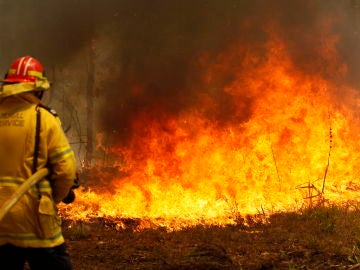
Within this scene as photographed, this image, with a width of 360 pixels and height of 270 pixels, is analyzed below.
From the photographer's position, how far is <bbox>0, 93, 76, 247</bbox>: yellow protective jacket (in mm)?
2875

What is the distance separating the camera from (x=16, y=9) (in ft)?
A: 35.6

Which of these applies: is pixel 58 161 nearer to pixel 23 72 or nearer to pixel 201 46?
pixel 23 72

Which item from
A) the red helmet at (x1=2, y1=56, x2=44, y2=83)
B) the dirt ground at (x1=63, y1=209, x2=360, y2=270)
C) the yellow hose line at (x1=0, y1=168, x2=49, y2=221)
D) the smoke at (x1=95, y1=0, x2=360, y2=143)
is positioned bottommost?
the dirt ground at (x1=63, y1=209, x2=360, y2=270)

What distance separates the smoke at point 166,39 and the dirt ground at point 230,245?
3025mm

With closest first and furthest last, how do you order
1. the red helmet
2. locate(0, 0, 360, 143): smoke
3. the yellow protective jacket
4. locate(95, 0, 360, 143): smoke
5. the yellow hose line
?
the yellow hose line
the yellow protective jacket
the red helmet
locate(95, 0, 360, 143): smoke
locate(0, 0, 360, 143): smoke

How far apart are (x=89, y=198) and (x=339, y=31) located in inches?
287

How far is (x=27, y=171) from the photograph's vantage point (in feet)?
9.51

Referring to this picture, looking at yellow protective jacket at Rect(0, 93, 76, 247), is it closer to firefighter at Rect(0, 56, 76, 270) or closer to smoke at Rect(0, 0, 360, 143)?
firefighter at Rect(0, 56, 76, 270)

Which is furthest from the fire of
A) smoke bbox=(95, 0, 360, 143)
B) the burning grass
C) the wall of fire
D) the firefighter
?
the firefighter

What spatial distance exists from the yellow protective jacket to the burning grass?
2.10 metres

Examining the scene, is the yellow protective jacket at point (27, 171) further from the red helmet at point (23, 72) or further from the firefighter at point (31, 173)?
the red helmet at point (23, 72)

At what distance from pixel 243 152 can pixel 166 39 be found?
3.96 meters

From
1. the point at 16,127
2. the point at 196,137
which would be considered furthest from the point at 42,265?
the point at 196,137

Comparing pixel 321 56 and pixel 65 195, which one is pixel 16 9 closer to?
pixel 321 56
